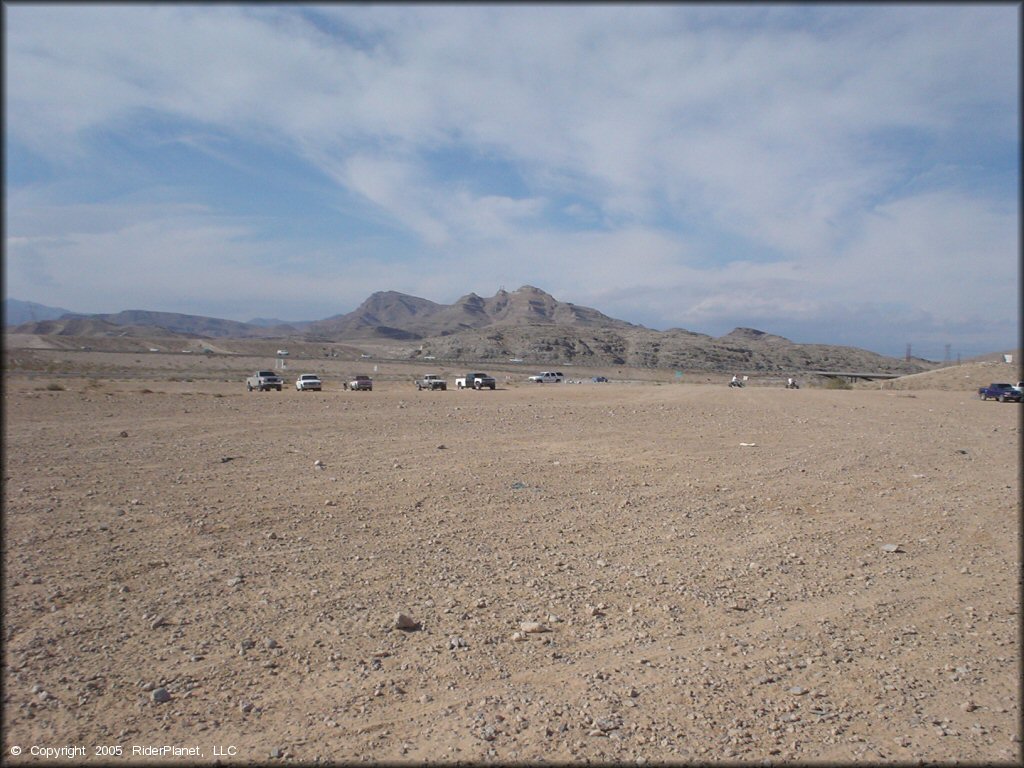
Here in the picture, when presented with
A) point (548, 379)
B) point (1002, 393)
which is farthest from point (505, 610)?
point (548, 379)

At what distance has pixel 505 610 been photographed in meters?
5.76

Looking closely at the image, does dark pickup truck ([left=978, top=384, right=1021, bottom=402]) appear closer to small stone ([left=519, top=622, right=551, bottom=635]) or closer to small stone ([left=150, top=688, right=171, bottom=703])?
small stone ([left=519, top=622, right=551, bottom=635])

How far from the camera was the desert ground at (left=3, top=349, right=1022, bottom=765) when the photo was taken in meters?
4.11

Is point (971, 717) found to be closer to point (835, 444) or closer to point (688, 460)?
point (688, 460)

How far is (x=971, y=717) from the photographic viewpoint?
14.4 feet

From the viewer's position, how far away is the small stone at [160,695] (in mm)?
4301

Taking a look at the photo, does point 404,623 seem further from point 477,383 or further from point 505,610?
point 477,383

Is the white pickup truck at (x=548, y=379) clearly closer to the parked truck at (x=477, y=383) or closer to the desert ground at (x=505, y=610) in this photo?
the parked truck at (x=477, y=383)

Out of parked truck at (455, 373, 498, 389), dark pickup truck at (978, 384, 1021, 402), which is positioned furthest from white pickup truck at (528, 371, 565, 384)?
dark pickup truck at (978, 384, 1021, 402)

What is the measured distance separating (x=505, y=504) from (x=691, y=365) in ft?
369

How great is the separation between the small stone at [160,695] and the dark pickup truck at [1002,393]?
129ft

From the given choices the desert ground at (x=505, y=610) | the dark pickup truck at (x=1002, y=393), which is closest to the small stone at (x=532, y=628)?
the desert ground at (x=505, y=610)

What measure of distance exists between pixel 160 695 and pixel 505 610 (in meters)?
2.64

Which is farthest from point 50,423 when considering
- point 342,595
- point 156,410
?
point 342,595
